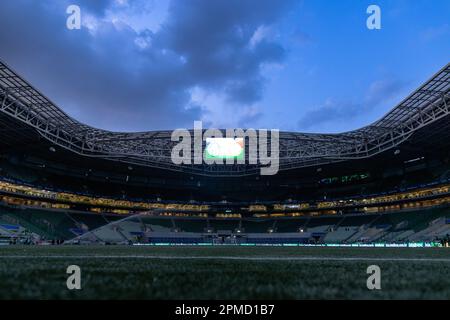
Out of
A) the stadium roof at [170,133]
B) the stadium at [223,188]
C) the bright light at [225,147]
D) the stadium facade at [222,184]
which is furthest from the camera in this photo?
the bright light at [225,147]

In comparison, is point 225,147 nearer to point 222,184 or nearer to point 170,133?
point 170,133

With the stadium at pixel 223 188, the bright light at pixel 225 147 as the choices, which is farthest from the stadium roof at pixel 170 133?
the bright light at pixel 225 147

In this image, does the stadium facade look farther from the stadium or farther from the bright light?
the bright light

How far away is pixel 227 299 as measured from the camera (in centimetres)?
364

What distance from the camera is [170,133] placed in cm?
5022

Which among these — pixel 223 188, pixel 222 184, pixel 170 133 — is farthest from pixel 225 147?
pixel 223 188

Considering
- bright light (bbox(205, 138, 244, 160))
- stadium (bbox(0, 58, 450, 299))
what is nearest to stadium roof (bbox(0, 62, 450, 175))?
stadium (bbox(0, 58, 450, 299))

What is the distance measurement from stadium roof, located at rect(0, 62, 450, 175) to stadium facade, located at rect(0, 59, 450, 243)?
19 cm

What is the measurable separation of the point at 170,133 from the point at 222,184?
120ft

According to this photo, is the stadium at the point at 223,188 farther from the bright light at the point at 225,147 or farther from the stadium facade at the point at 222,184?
the bright light at the point at 225,147

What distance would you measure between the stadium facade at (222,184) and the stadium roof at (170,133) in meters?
0.19

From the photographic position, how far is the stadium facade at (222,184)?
4388cm

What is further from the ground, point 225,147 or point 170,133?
point 170,133
